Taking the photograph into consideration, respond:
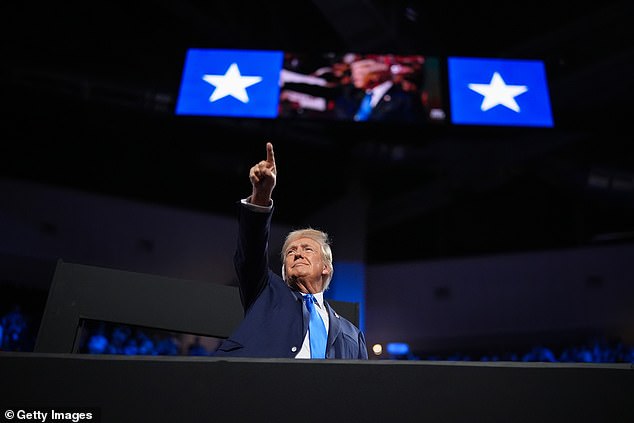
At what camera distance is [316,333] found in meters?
1.66

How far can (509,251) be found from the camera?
7.32 meters

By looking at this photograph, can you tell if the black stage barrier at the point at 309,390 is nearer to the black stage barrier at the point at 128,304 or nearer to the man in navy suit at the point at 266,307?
the man in navy suit at the point at 266,307

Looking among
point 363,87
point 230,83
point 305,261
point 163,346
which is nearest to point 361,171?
point 363,87

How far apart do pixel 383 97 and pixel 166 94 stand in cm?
263

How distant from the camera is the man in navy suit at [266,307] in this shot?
1.52 m

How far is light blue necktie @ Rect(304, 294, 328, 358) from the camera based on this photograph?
5.30ft

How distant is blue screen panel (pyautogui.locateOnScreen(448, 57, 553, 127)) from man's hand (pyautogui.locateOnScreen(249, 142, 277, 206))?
2.53m

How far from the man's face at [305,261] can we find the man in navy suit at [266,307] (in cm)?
2

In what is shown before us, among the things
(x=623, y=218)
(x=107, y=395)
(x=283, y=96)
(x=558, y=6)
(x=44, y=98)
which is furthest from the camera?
(x=623, y=218)

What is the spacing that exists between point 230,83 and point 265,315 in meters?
2.66

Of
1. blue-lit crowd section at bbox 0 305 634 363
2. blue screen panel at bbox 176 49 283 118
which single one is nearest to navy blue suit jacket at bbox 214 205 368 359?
blue screen panel at bbox 176 49 283 118

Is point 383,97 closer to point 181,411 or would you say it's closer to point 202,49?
point 202,49

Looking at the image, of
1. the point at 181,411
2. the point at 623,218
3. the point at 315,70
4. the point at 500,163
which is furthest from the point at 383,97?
the point at 623,218

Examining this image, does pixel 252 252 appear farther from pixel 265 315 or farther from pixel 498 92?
pixel 498 92
